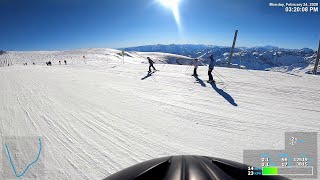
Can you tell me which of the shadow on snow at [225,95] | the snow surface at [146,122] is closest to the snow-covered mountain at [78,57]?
Result: the shadow on snow at [225,95]

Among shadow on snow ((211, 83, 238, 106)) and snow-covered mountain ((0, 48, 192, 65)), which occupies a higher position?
snow-covered mountain ((0, 48, 192, 65))

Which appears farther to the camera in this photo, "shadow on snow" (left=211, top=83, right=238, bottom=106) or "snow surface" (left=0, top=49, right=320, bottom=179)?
Answer: "shadow on snow" (left=211, top=83, right=238, bottom=106)

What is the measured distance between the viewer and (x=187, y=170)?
195 centimetres

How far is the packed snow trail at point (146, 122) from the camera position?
183 inches

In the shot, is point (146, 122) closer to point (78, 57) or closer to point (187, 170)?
point (187, 170)

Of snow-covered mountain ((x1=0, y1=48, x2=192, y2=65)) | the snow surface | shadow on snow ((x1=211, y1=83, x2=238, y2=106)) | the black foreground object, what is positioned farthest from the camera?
snow-covered mountain ((x1=0, y1=48, x2=192, y2=65))

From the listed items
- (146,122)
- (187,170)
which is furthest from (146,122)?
(187,170)

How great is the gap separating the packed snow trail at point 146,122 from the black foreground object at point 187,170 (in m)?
2.14

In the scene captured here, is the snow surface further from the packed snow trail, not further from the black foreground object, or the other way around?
the black foreground object

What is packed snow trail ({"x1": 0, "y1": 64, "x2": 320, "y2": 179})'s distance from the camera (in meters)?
4.65

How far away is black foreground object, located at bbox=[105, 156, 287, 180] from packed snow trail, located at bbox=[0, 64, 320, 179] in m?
2.14

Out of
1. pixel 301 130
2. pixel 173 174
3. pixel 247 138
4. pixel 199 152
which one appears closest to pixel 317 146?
pixel 301 130

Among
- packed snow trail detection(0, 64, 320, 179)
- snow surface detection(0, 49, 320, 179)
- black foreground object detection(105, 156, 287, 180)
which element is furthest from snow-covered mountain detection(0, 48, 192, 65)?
black foreground object detection(105, 156, 287, 180)

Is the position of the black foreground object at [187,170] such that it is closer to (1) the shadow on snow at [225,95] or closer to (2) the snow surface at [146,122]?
(2) the snow surface at [146,122]
